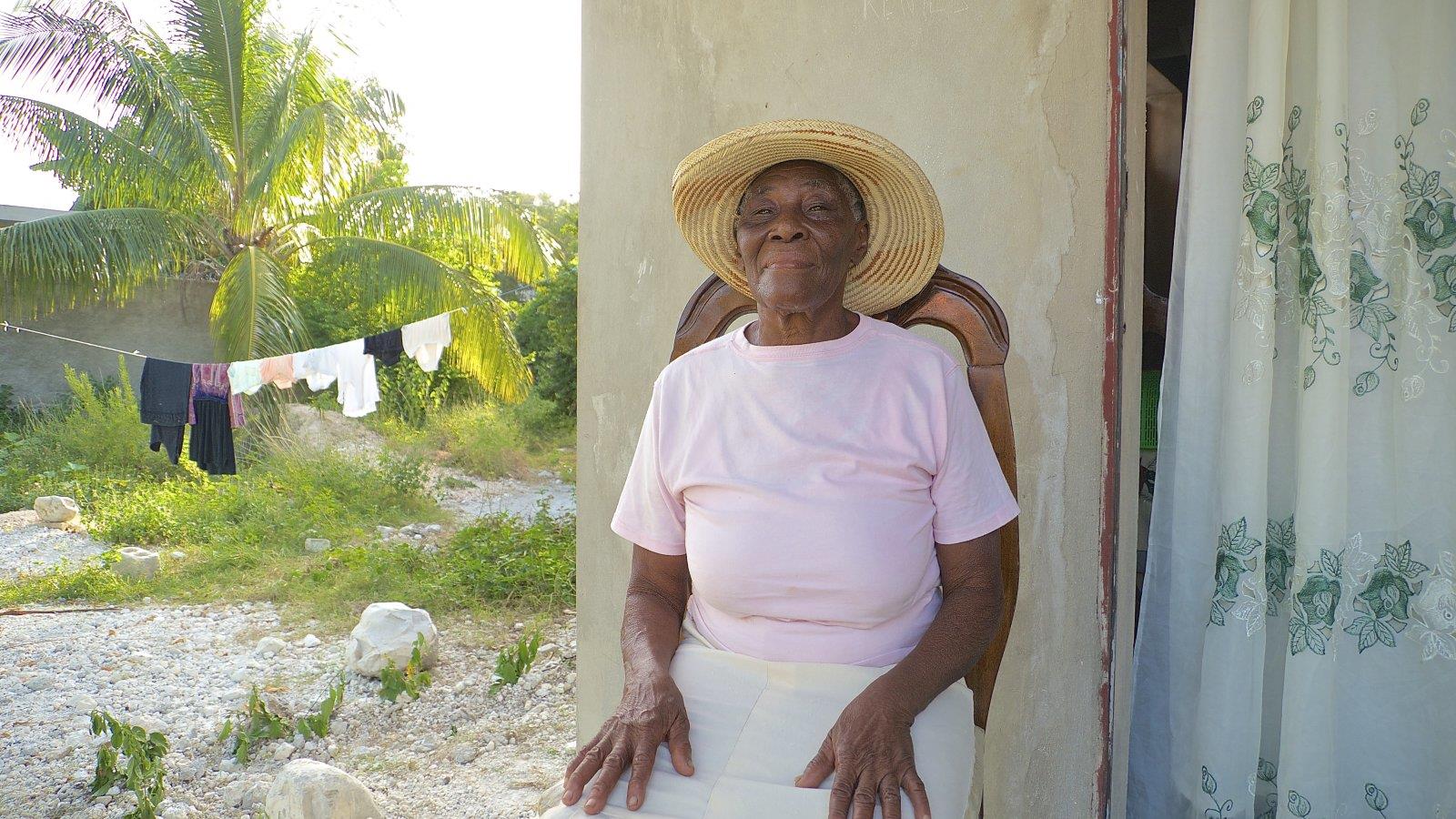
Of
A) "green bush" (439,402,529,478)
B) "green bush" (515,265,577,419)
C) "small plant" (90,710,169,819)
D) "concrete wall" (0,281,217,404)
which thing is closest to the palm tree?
"concrete wall" (0,281,217,404)

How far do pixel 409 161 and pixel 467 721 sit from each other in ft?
58.0

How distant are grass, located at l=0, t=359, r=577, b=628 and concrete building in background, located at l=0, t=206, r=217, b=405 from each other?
2.11ft

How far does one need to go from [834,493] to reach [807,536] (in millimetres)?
91

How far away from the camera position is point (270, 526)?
8.82 m

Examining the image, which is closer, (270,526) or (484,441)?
(270,526)

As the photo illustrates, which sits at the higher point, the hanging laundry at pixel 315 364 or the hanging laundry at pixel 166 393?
A: the hanging laundry at pixel 315 364

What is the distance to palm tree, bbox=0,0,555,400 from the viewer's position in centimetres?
1035

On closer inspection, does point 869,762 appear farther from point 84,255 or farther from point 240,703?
point 84,255

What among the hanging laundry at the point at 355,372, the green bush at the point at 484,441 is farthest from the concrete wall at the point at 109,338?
the hanging laundry at the point at 355,372

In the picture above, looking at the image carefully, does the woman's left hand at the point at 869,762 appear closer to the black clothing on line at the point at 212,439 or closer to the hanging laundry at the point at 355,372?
the hanging laundry at the point at 355,372

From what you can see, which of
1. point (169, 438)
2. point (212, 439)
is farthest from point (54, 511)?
point (212, 439)

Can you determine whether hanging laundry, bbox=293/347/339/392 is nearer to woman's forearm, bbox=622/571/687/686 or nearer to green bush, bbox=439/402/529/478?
green bush, bbox=439/402/529/478

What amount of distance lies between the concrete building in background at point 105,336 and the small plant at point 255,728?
8.94 meters

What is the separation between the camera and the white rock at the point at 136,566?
25.1 ft
